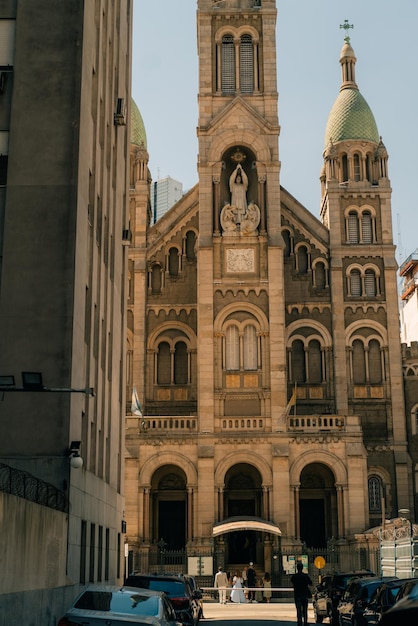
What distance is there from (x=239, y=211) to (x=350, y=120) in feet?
37.0

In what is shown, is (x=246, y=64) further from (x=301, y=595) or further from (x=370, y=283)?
(x=301, y=595)

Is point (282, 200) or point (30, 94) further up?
point (282, 200)

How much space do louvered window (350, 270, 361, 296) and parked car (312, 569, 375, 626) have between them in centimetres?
2898

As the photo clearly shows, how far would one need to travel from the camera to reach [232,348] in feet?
174

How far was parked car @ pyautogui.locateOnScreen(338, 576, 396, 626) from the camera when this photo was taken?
20234mm

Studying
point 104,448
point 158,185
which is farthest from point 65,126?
point 158,185

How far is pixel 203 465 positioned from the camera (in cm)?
4997

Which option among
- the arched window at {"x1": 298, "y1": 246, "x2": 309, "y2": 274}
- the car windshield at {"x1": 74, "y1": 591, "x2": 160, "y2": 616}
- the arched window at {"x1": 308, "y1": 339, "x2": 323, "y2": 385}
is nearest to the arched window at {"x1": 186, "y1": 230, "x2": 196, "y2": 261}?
the arched window at {"x1": 298, "y1": 246, "x2": 309, "y2": 274}

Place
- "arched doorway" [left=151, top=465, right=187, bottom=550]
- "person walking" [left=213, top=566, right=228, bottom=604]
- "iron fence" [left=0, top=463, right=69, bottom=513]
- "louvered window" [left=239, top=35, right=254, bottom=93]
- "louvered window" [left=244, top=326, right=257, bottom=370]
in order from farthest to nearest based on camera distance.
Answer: "louvered window" [left=239, top=35, right=254, bottom=93] < "louvered window" [left=244, top=326, right=257, bottom=370] < "arched doorway" [left=151, top=465, right=187, bottom=550] < "person walking" [left=213, top=566, right=228, bottom=604] < "iron fence" [left=0, top=463, right=69, bottom=513]

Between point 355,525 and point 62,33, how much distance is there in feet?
106

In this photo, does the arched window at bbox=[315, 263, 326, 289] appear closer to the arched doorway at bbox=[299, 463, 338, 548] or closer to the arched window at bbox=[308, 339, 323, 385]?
the arched window at bbox=[308, 339, 323, 385]

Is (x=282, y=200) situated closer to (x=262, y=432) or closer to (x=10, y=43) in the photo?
(x=262, y=432)

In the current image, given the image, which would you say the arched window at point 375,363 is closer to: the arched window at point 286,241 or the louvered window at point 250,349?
the arched window at point 286,241

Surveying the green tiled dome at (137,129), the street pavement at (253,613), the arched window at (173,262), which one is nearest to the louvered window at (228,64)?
the green tiled dome at (137,129)
